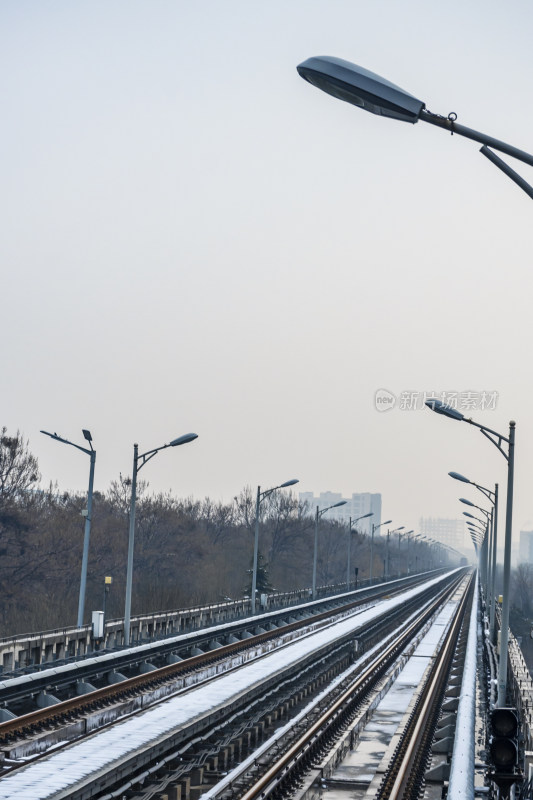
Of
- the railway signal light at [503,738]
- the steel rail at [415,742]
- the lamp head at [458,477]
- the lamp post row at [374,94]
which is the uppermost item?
the lamp post row at [374,94]

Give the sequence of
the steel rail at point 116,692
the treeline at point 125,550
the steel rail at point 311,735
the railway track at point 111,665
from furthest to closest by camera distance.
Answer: the treeline at point 125,550
the railway track at point 111,665
the steel rail at point 116,692
the steel rail at point 311,735

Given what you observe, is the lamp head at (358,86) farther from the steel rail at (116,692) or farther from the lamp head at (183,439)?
the lamp head at (183,439)

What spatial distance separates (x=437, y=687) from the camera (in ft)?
100

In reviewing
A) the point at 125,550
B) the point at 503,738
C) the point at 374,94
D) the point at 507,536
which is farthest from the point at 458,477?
the point at 125,550

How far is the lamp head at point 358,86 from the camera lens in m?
6.95

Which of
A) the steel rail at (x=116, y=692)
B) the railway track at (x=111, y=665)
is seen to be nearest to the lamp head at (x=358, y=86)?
the steel rail at (x=116, y=692)

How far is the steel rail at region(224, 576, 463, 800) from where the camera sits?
16.1m

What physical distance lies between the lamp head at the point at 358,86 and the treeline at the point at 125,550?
3857cm

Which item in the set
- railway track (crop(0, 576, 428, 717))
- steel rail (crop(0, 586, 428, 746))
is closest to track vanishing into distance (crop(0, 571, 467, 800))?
steel rail (crop(0, 586, 428, 746))

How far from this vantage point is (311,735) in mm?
20969

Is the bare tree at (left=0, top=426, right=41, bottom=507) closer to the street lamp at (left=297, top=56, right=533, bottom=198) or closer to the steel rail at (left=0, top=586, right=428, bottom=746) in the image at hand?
the steel rail at (left=0, top=586, right=428, bottom=746)

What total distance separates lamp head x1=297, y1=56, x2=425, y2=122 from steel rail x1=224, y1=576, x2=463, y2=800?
11616 mm

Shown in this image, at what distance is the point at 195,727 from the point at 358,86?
16597 millimetres

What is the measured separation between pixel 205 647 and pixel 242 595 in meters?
38.6
